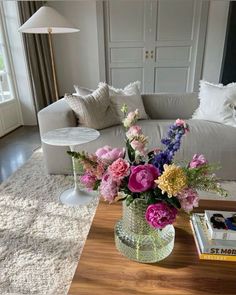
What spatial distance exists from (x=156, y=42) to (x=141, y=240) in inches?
156

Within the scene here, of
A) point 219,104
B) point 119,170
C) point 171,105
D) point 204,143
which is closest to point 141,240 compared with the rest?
point 119,170

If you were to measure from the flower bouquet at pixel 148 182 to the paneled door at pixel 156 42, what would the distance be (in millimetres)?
3770

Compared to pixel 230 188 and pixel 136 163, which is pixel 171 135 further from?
pixel 230 188

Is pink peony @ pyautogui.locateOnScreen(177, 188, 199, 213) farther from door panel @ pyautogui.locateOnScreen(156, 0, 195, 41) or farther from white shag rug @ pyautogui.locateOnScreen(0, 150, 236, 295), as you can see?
door panel @ pyautogui.locateOnScreen(156, 0, 195, 41)

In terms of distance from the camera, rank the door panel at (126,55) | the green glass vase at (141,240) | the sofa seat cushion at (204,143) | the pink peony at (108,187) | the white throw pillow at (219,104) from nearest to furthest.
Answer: the pink peony at (108,187)
the green glass vase at (141,240)
the sofa seat cushion at (204,143)
the white throw pillow at (219,104)
the door panel at (126,55)

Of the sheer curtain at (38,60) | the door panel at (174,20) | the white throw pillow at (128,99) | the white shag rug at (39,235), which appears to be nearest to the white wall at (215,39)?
the door panel at (174,20)

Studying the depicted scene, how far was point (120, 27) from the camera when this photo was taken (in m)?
4.14

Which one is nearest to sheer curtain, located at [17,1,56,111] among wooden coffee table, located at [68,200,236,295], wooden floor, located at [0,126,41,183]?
wooden floor, located at [0,126,41,183]

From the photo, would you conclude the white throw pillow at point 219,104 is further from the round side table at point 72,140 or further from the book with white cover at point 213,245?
the book with white cover at point 213,245

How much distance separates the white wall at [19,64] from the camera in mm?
3400

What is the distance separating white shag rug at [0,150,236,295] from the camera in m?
1.26

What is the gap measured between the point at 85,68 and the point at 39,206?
3165mm

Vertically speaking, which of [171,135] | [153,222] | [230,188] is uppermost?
[171,135]

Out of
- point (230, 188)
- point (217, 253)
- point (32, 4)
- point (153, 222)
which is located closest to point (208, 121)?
point (230, 188)
